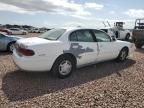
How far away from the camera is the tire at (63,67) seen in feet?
19.4

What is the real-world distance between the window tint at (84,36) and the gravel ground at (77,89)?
1049mm

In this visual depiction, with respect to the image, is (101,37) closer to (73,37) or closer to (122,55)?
(73,37)

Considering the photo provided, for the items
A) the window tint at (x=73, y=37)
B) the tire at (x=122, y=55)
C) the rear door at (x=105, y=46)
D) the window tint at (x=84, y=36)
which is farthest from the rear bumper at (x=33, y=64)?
the tire at (x=122, y=55)

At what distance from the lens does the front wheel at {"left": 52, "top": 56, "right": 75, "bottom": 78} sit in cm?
592

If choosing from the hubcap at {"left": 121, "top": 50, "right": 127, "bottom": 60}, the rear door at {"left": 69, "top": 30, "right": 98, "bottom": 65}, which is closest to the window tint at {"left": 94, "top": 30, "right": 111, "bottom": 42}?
the rear door at {"left": 69, "top": 30, "right": 98, "bottom": 65}

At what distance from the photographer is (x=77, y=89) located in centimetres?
526

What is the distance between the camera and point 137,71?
7.05 m

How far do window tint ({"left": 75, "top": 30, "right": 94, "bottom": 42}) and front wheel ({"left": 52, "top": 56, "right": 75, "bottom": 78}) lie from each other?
781 millimetres

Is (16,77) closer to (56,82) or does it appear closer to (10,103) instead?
(56,82)

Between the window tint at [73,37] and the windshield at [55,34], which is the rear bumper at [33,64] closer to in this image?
A: the windshield at [55,34]

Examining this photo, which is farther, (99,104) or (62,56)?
(62,56)

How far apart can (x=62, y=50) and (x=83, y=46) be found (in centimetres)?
82

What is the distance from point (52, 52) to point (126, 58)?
4.26 metres

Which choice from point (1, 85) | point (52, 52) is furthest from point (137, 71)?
point (1, 85)
